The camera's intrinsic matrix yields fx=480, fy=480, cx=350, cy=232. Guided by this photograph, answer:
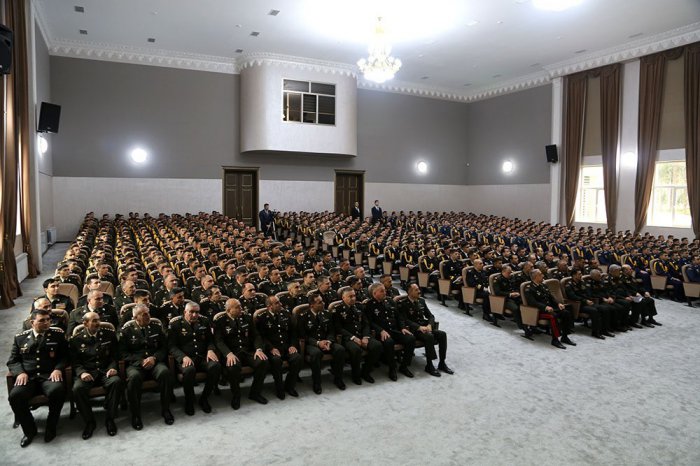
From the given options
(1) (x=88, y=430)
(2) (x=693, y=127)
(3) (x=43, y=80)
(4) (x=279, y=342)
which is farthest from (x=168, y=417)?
(2) (x=693, y=127)

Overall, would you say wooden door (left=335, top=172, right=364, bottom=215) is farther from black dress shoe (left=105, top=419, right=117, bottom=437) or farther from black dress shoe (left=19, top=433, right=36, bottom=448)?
black dress shoe (left=19, top=433, right=36, bottom=448)

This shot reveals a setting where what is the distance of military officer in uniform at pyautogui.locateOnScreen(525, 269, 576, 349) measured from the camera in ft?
20.3

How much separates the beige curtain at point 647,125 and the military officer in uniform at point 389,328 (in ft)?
39.7

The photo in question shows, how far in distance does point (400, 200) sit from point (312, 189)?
12.5 feet

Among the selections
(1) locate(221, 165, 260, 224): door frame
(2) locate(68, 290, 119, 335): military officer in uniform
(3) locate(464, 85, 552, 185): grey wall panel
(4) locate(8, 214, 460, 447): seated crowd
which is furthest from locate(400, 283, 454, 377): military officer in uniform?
(3) locate(464, 85, 552, 185): grey wall panel

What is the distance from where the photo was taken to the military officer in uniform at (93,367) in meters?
3.63

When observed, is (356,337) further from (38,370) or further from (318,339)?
(38,370)

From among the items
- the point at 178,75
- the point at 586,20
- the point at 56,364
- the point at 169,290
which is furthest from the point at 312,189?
the point at 56,364

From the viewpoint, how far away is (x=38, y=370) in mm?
3732

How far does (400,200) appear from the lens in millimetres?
19297

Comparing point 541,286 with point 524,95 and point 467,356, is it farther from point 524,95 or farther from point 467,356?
point 524,95

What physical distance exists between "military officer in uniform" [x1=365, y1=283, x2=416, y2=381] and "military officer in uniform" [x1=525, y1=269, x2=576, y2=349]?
2.07m

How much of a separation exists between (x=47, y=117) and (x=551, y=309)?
37.4 feet

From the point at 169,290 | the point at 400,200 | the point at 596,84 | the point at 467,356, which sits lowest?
the point at 467,356
